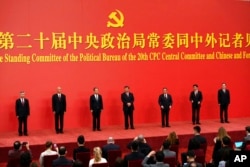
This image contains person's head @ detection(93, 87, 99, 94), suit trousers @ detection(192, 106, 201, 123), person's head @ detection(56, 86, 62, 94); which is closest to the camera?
person's head @ detection(56, 86, 62, 94)

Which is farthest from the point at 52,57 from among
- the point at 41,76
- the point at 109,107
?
the point at 109,107

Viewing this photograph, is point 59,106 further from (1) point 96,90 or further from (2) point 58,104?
(1) point 96,90

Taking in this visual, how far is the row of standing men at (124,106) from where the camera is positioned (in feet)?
36.3

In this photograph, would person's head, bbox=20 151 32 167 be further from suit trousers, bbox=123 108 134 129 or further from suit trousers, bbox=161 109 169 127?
suit trousers, bbox=161 109 169 127

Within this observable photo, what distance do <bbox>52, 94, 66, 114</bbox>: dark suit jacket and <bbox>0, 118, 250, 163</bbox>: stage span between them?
62 centimetres

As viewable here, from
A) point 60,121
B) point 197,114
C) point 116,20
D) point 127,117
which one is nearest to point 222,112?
point 197,114

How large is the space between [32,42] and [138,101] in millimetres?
3552

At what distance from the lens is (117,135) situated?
35.2 feet

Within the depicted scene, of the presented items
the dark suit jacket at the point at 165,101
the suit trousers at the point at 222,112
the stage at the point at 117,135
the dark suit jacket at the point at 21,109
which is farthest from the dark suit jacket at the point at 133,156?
the suit trousers at the point at 222,112

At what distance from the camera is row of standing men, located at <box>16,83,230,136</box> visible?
1107 centimetres

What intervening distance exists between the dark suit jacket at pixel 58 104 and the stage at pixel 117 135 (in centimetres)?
62

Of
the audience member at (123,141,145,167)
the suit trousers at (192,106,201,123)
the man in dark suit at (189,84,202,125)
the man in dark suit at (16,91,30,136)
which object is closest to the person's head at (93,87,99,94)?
the man in dark suit at (16,91,30,136)

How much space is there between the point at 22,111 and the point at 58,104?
0.94 m

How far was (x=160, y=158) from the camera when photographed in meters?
5.46
